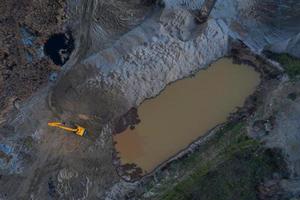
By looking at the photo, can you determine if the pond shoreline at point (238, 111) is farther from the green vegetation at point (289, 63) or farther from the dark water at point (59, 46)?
the dark water at point (59, 46)

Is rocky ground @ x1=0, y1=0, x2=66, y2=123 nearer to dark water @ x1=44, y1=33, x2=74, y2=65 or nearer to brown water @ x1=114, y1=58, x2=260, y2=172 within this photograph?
dark water @ x1=44, y1=33, x2=74, y2=65

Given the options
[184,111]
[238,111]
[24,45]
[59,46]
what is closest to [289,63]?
[238,111]

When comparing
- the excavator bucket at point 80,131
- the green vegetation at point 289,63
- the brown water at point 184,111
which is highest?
the green vegetation at point 289,63

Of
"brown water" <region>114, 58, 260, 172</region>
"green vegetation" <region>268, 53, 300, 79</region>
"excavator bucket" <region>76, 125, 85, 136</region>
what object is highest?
"green vegetation" <region>268, 53, 300, 79</region>

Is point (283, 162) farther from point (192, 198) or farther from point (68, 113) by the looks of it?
point (68, 113)

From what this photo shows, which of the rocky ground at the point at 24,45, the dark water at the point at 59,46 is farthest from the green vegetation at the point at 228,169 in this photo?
the rocky ground at the point at 24,45

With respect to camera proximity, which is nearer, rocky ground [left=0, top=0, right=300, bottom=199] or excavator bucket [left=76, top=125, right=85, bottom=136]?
rocky ground [left=0, top=0, right=300, bottom=199]

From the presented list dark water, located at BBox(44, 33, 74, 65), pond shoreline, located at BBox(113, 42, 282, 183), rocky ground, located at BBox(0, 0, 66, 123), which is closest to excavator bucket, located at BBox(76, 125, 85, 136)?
pond shoreline, located at BBox(113, 42, 282, 183)
